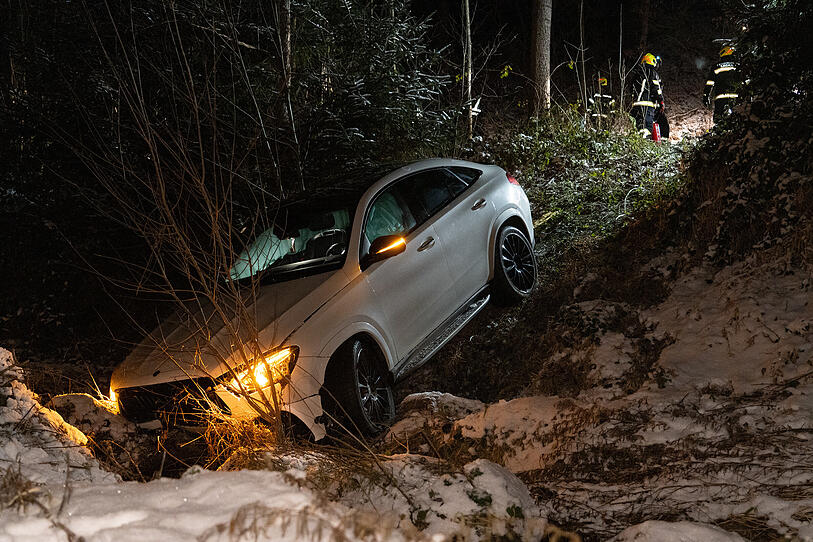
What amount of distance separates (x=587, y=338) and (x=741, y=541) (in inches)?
112

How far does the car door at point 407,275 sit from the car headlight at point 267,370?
889 millimetres

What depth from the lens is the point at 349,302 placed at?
15.9 feet

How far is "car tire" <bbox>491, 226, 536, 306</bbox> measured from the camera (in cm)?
632

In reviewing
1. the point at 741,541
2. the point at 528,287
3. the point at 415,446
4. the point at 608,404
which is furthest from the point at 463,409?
the point at 741,541

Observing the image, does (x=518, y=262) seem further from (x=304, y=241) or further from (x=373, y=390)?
(x=373, y=390)

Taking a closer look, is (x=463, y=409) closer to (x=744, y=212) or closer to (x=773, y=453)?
(x=773, y=453)

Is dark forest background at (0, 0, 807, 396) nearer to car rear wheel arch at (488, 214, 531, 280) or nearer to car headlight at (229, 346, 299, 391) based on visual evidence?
car rear wheel arch at (488, 214, 531, 280)

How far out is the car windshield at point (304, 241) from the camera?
518cm

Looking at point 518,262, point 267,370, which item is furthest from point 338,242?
point 518,262

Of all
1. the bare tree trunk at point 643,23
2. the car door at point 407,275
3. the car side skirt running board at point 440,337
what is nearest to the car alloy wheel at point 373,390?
the car side skirt running board at point 440,337

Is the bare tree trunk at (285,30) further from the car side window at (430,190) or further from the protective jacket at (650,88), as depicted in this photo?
the protective jacket at (650,88)

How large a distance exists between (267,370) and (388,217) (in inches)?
75.6

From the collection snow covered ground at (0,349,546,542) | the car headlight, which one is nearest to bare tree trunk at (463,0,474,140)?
the car headlight

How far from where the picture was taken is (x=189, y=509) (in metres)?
2.47
